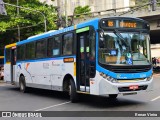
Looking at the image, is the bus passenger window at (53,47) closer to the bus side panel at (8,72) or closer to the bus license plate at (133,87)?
the bus license plate at (133,87)

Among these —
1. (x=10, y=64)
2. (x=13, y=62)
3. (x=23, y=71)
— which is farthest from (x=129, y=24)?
(x=10, y=64)

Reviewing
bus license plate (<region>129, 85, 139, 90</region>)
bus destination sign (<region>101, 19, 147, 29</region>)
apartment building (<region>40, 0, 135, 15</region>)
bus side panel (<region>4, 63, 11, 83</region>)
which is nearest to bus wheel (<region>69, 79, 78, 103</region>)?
bus license plate (<region>129, 85, 139, 90</region>)

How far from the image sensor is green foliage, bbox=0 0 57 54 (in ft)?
118

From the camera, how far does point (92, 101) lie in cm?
1423

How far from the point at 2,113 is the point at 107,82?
3.66 metres

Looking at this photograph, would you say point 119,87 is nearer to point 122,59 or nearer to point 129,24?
point 122,59

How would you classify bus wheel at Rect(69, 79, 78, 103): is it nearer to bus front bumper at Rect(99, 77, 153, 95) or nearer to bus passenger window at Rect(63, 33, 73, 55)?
bus passenger window at Rect(63, 33, 73, 55)

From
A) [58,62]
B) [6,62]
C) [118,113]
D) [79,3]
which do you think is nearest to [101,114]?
[118,113]

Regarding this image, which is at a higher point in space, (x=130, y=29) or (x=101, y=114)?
(x=130, y=29)

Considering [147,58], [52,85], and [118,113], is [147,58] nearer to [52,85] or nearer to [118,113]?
[118,113]

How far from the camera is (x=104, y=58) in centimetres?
1201

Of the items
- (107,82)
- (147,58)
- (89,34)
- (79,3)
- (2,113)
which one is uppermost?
(79,3)

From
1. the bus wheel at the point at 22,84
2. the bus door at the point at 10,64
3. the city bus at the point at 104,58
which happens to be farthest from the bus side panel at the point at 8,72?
the city bus at the point at 104,58

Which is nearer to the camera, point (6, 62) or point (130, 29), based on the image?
point (130, 29)
